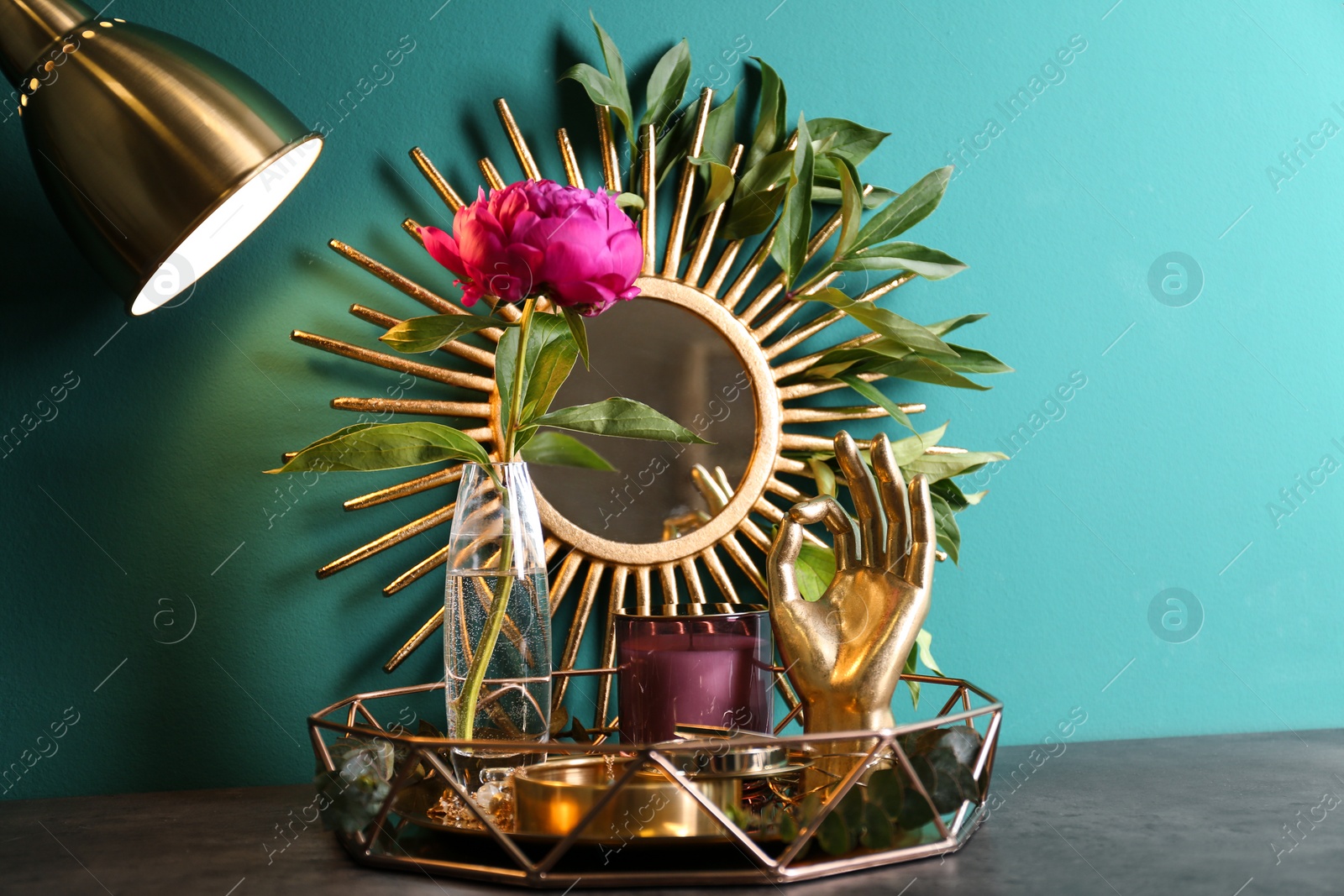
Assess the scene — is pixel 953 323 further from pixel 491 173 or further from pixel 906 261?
pixel 491 173

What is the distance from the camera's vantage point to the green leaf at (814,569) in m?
0.78

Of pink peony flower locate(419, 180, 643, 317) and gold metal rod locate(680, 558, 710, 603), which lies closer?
pink peony flower locate(419, 180, 643, 317)

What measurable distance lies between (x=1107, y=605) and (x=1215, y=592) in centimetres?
10

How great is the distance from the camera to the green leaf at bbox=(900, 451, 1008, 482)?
81cm

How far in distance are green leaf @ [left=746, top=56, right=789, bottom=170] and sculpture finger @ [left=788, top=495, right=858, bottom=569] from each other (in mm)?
316

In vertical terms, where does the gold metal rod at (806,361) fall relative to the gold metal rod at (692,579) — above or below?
above

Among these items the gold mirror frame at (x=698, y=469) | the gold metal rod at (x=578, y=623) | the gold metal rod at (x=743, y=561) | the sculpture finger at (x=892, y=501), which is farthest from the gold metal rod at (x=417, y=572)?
the sculpture finger at (x=892, y=501)

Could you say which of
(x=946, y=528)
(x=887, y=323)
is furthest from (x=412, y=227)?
(x=946, y=528)

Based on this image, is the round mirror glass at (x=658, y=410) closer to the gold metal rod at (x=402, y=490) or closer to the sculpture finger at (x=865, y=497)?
the gold metal rod at (x=402, y=490)

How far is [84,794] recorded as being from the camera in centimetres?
71

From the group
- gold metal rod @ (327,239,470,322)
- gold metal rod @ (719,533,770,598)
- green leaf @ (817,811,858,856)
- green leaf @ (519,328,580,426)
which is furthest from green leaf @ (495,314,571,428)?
green leaf @ (817,811,858,856)

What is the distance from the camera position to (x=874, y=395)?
0.80m

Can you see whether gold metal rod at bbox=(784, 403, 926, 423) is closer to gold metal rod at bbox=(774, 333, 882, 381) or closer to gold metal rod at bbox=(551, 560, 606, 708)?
gold metal rod at bbox=(774, 333, 882, 381)

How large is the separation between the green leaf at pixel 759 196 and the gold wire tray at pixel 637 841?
396mm
